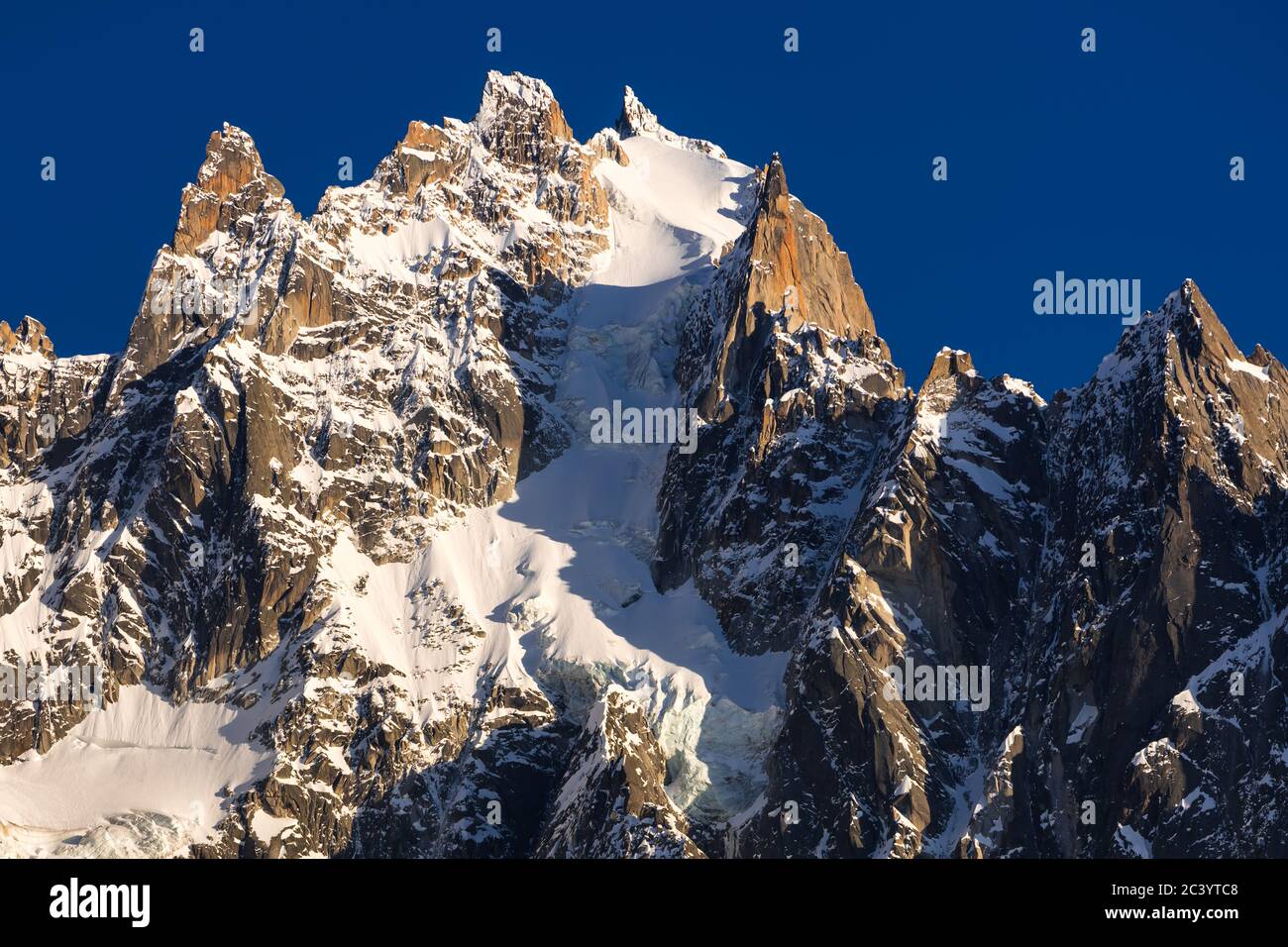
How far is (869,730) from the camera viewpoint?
635 ft

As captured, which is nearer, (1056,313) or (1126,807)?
(1126,807)

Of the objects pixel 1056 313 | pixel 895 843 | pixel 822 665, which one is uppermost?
pixel 1056 313

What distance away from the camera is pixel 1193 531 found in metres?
193
